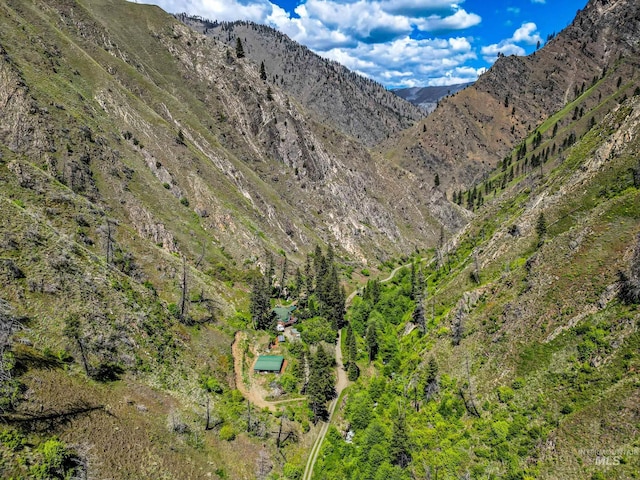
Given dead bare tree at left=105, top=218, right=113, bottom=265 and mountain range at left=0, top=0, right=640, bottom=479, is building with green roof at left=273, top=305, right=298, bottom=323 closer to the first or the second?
mountain range at left=0, top=0, right=640, bottom=479

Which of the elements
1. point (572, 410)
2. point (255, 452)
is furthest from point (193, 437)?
point (572, 410)

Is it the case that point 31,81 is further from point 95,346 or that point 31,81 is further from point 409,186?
point 409,186

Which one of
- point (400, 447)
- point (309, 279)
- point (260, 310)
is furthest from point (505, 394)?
point (309, 279)

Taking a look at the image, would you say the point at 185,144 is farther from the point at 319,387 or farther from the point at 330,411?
the point at 330,411

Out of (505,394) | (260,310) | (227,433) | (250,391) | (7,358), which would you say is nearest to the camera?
(7,358)

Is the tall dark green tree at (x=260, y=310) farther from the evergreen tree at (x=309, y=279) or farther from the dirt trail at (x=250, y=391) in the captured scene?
the evergreen tree at (x=309, y=279)

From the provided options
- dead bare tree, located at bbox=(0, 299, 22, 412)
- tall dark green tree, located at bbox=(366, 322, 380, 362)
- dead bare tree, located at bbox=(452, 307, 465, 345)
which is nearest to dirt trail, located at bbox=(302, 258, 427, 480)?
tall dark green tree, located at bbox=(366, 322, 380, 362)

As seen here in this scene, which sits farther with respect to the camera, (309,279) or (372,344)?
(309,279)

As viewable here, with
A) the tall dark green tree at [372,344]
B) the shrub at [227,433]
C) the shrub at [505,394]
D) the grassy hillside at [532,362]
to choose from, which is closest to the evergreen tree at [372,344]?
the tall dark green tree at [372,344]
